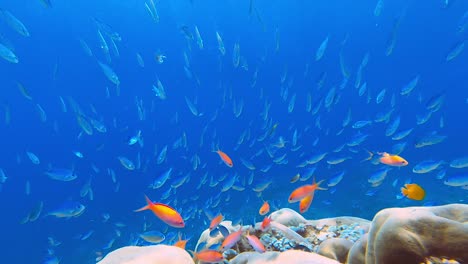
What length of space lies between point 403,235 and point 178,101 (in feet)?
128

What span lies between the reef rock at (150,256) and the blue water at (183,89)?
20.2m

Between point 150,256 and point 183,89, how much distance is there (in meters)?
37.9

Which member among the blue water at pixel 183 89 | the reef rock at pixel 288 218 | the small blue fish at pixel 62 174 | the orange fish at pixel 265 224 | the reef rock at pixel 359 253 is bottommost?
the reef rock at pixel 359 253

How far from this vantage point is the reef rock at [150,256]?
2178 millimetres

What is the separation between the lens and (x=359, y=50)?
3681cm

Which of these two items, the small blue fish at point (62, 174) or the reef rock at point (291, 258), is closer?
the reef rock at point (291, 258)

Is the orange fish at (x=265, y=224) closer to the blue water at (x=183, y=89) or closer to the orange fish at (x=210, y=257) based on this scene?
the orange fish at (x=210, y=257)

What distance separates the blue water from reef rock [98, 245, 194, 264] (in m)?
20.2

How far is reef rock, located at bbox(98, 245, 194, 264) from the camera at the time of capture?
218 centimetres

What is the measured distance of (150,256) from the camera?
2.24 meters

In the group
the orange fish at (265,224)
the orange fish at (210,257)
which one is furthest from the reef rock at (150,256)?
the orange fish at (265,224)

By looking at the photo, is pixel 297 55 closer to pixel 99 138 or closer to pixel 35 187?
pixel 99 138

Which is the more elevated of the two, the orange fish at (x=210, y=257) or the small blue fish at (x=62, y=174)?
the small blue fish at (x=62, y=174)

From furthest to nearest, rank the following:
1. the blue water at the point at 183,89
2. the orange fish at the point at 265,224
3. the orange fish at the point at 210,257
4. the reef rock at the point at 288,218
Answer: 1. the blue water at the point at 183,89
2. the reef rock at the point at 288,218
3. the orange fish at the point at 265,224
4. the orange fish at the point at 210,257
